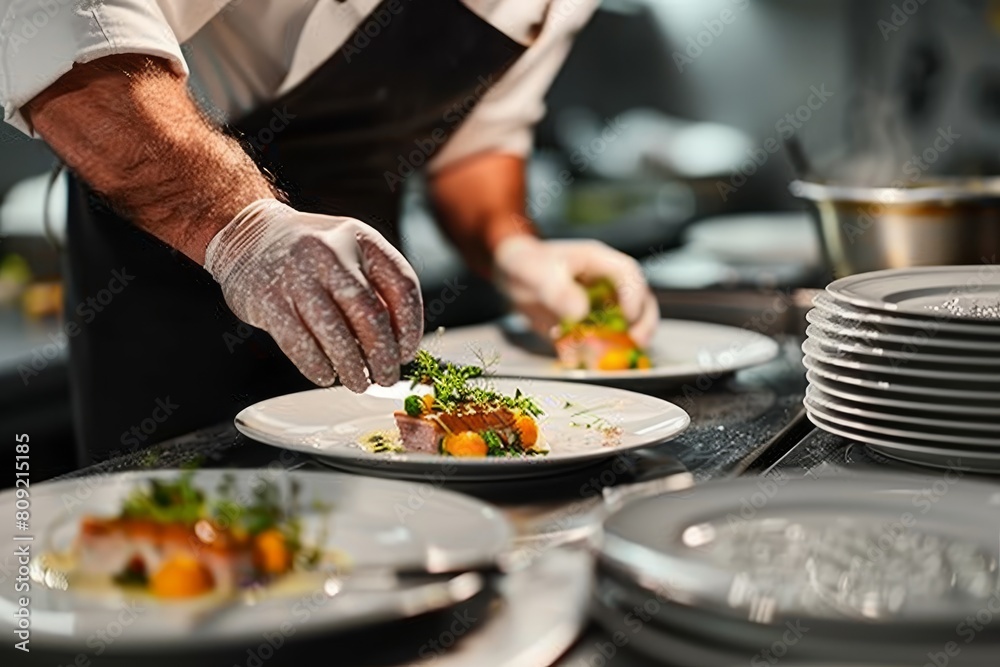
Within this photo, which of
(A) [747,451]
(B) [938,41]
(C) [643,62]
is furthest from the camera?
(C) [643,62]

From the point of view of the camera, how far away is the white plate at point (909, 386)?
1007mm

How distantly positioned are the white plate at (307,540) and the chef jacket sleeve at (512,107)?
144cm

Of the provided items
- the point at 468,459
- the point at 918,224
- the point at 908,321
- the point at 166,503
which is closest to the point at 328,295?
the point at 468,459

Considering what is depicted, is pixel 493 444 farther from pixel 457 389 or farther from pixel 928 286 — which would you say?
pixel 928 286

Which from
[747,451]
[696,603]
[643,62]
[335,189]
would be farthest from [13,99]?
[643,62]

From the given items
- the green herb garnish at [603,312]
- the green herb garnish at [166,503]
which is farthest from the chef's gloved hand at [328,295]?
the green herb garnish at [603,312]

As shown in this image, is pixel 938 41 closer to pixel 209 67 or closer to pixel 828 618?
pixel 209 67

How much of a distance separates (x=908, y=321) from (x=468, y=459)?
1.24ft

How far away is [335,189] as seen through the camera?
75.3 inches

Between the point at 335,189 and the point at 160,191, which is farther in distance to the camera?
the point at 335,189

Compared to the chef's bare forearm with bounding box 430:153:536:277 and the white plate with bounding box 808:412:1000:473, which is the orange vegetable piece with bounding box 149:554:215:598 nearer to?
the white plate with bounding box 808:412:1000:473

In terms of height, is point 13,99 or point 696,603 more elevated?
point 13,99

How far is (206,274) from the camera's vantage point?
68.4 inches

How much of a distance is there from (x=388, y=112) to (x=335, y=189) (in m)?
0.16
